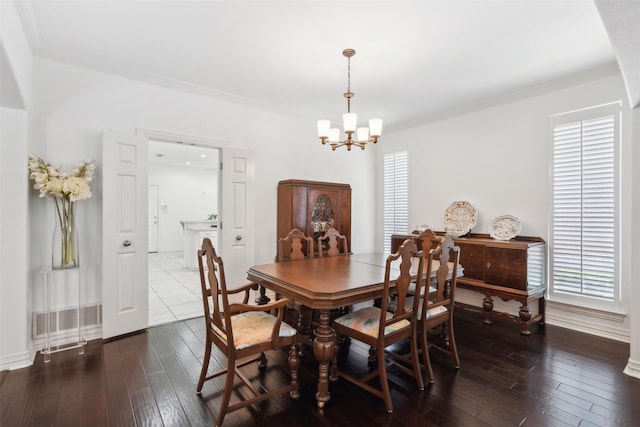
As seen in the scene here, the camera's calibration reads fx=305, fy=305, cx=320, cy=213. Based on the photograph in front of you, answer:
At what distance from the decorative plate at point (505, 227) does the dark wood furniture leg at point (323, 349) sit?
272cm

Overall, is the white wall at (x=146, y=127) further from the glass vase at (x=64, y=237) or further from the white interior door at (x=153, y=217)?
the white interior door at (x=153, y=217)

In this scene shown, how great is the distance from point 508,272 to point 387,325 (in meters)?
2.06

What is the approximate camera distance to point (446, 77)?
3.32 meters

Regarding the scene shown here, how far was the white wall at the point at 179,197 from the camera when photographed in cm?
925

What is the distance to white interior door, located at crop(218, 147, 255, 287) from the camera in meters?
3.83

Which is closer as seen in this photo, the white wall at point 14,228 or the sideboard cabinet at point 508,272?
the white wall at point 14,228

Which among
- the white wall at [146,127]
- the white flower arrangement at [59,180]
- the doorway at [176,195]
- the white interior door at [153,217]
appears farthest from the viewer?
the white interior door at [153,217]

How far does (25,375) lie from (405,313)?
2.95 meters

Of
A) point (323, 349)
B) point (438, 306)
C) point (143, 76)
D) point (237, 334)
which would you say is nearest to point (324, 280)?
point (323, 349)

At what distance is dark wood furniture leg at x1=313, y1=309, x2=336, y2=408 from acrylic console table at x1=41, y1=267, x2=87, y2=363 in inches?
91.2

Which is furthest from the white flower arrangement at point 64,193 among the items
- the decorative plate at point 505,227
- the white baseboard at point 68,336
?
the decorative plate at point 505,227

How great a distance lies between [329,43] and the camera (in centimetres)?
266

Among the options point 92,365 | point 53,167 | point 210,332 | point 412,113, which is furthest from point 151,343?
point 412,113

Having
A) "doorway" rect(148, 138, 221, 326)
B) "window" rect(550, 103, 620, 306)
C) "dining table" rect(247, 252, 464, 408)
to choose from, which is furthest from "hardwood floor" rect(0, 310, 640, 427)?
"doorway" rect(148, 138, 221, 326)
